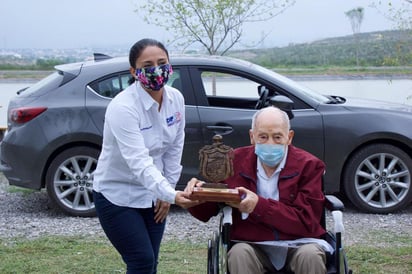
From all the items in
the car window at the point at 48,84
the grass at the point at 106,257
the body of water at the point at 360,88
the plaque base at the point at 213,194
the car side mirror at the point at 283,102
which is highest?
the car window at the point at 48,84

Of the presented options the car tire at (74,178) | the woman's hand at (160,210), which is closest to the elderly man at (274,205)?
the woman's hand at (160,210)

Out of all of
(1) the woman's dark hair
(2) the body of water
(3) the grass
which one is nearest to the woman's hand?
(1) the woman's dark hair

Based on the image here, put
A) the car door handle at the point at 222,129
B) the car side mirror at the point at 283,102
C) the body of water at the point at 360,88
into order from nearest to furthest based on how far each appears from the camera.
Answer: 1. the car door handle at the point at 222,129
2. the car side mirror at the point at 283,102
3. the body of water at the point at 360,88

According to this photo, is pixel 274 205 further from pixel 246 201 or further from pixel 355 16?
pixel 355 16

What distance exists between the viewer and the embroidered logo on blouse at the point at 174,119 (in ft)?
11.7

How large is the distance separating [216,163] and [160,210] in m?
0.47

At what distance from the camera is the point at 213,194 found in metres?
3.24

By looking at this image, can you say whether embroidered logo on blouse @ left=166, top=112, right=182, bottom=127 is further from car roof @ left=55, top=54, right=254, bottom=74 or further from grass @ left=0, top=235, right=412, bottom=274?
car roof @ left=55, top=54, right=254, bottom=74

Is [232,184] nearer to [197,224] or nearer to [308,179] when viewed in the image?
[308,179]

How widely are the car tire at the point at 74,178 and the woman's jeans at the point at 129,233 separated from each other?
3119 mm

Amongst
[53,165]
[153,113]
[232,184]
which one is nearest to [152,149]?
[153,113]

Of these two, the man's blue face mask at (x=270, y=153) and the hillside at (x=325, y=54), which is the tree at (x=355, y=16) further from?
the man's blue face mask at (x=270, y=153)

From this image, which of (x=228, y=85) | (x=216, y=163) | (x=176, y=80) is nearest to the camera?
(x=216, y=163)

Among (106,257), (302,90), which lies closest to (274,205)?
(106,257)
